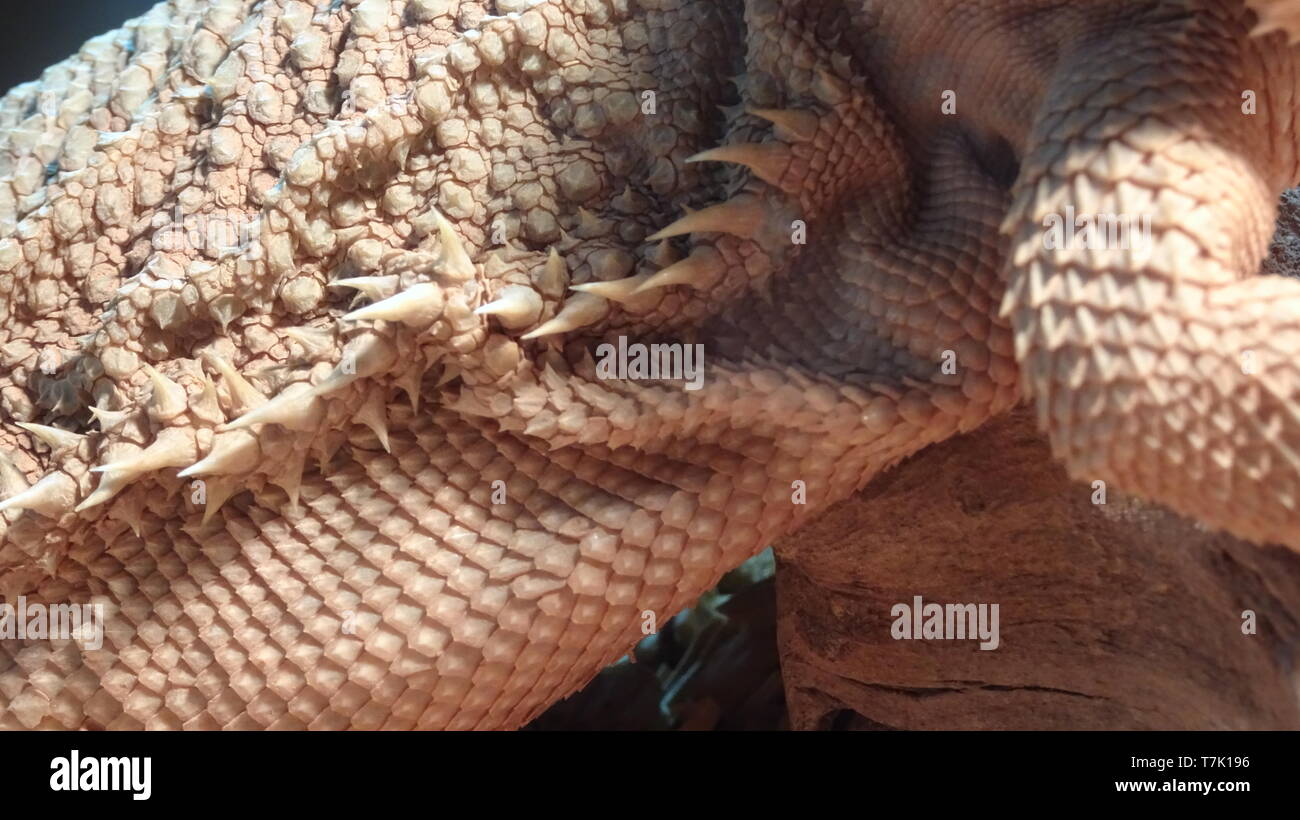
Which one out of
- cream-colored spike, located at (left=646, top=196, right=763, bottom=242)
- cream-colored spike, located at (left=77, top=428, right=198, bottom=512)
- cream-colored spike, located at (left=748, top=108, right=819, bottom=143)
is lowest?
cream-colored spike, located at (left=77, top=428, right=198, bottom=512)

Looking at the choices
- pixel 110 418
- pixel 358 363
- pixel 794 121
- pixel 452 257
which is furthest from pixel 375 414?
pixel 794 121

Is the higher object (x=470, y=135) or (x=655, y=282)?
(x=470, y=135)

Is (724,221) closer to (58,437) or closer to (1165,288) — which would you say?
(1165,288)

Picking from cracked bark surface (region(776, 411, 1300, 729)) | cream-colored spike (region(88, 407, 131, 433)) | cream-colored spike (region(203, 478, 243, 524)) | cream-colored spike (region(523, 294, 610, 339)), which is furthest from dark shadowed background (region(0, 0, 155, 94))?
cracked bark surface (region(776, 411, 1300, 729))

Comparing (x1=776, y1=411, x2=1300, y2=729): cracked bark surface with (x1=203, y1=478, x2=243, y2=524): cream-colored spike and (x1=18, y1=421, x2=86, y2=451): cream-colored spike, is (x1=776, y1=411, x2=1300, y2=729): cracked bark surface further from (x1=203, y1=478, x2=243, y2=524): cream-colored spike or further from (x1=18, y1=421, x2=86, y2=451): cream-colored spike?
(x1=18, y1=421, x2=86, y2=451): cream-colored spike
